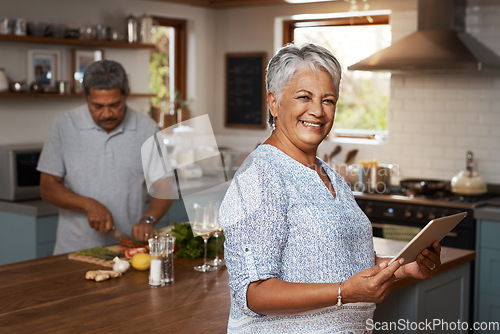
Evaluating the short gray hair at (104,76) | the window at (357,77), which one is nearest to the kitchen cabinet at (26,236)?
the short gray hair at (104,76)

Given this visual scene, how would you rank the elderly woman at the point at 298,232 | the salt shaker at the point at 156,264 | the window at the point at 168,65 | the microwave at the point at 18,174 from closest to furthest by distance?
the elderly woman at the point at 298,232, the salt shaker at the point at 156,264, the microwave at the point at 18,174, the window at the point at 168,65

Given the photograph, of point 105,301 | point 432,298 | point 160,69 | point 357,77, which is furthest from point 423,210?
point 105,301

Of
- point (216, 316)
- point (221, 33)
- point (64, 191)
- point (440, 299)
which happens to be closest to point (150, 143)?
point (64, 191)

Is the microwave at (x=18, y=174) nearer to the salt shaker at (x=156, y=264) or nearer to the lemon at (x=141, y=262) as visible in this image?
the lemon at (x=141, y=262)

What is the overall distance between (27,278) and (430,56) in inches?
134

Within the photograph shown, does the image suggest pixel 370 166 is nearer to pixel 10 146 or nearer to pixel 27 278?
pixel 10 146

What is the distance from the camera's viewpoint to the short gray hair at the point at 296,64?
5.83ft

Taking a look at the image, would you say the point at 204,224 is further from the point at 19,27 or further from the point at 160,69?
the point at 160,69

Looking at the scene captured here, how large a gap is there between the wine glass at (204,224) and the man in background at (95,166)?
0.62 m

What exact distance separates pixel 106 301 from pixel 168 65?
4.55 meters

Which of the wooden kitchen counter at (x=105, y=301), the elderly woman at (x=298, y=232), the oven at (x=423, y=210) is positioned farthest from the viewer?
the oven at (x=423, y=210)

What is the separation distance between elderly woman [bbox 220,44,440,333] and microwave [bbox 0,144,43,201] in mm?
3252

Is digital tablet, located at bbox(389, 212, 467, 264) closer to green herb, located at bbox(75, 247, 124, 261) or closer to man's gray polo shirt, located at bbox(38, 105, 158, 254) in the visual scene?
green herb, located at bbox(75, 247, 124, 261)

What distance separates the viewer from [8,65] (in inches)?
197
